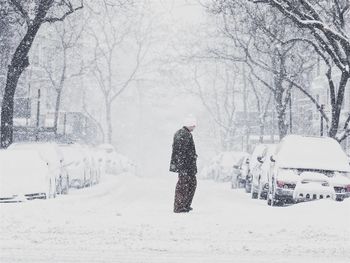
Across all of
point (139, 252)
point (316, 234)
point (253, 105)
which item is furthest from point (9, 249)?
point (253, 105)

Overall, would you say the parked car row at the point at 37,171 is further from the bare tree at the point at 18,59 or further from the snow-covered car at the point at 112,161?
the snow-covered car at the point at 112,161

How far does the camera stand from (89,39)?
58.1 metres

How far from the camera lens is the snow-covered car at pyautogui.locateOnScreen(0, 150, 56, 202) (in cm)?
1731

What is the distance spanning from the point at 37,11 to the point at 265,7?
13.8 metres

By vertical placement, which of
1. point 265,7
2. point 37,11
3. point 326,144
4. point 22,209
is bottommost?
point 22,209

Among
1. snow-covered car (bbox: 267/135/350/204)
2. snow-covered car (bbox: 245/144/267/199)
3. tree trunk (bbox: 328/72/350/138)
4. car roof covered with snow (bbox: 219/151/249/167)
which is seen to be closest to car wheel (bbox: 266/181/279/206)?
snow-covered car (bbox: 267/135/350/204)

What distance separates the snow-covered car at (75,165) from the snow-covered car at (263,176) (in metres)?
6.51

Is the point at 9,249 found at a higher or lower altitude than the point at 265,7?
lower

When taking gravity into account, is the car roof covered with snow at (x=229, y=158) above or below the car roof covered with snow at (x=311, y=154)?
below

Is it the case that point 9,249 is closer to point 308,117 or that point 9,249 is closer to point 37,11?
point 37,11

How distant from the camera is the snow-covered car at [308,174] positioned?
17469mm

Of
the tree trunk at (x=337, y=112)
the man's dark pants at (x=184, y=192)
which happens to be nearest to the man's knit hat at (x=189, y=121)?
the man's dark pants at (x=184, y=192)

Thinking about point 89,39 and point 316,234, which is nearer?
point 316,234

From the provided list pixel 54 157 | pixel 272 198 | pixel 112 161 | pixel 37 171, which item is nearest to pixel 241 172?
pixel 54 157
